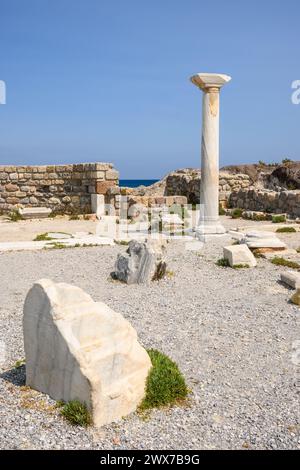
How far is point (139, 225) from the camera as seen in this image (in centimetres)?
1384

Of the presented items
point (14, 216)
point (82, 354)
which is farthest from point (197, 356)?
point (14, 216)

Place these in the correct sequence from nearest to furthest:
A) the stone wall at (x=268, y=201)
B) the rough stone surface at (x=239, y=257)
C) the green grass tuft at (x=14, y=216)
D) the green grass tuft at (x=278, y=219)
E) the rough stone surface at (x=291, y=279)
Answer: the rough stone surface at (x=291, y=279) < the rough stone surface at (x=239, y=257) < the green grass tuft at (x=278, y=219) < the stone wall at (x=268, y=201) < the green grass tuft at (x=14, y=216)

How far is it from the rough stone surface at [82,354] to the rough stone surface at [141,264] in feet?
11.5

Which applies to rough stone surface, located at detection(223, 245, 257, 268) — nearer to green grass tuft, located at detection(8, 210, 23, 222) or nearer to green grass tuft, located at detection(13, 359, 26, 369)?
green grass tuft, located at detection(13, 359, 26, 369)

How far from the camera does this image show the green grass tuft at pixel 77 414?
10.8 ft

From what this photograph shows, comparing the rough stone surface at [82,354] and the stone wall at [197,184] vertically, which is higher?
the stone wall at [197,184]

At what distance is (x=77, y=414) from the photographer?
3.31 m

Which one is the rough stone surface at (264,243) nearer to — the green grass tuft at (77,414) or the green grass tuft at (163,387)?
the green grass tuft at (163,387)

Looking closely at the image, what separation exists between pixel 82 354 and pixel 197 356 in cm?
154

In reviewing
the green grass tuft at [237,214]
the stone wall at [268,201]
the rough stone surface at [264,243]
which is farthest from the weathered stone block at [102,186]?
the rough stone surface at [264,243]

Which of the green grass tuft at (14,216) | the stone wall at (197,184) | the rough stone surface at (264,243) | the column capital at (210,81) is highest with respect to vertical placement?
the column capital at (210,81)

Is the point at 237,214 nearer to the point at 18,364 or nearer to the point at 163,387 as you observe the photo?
the point at 18,364

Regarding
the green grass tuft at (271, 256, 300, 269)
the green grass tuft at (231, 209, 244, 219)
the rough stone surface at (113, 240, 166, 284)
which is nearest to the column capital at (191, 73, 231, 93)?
the green grass tuft at (271, 256, 300, 269)
